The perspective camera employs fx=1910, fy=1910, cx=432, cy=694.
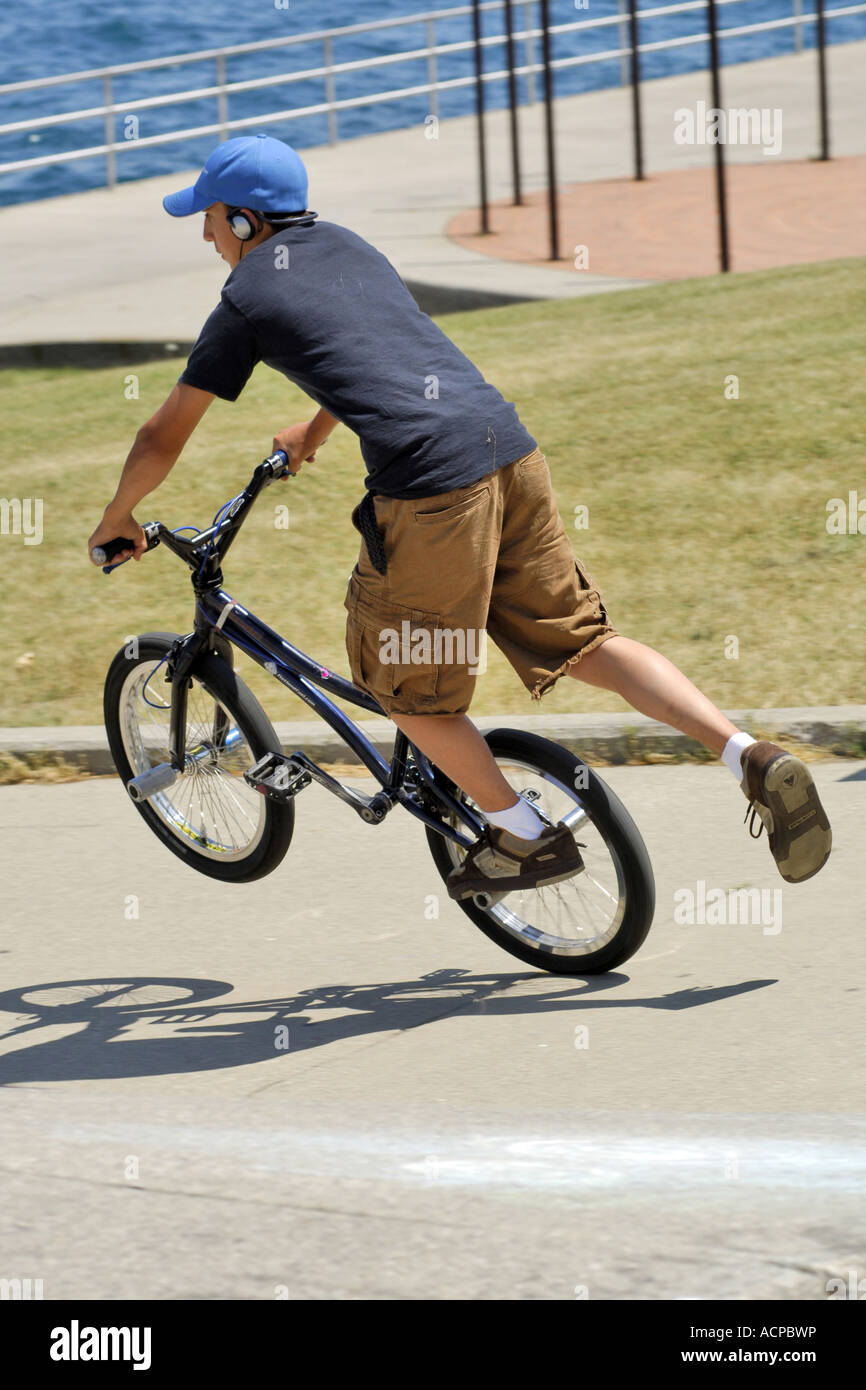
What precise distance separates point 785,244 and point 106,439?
7.85 m

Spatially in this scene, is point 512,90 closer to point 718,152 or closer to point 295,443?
point 718,152

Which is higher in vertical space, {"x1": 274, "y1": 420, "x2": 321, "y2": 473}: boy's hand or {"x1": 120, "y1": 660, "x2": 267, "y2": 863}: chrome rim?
{"x1": 274, "y1": 420, "x2": 321, "y2": 473}: boy's hand

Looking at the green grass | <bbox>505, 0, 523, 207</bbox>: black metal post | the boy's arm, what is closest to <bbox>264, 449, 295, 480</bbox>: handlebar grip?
the boy's arm

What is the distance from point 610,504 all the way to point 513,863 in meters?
3.96

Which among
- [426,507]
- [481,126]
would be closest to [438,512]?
[426,507]

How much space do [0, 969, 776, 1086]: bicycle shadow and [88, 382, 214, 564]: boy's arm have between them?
3.48 feet

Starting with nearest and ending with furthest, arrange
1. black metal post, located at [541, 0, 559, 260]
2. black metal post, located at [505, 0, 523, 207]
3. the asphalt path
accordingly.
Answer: the asphalt path < black metal post, located at [541, 0, 559, 260] < black metal post, located at [505, 0, 523, 207]

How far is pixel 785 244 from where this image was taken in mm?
15516

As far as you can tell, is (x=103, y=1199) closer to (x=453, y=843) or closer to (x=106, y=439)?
(x=453, y=843)

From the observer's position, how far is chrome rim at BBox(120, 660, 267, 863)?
16.5ft

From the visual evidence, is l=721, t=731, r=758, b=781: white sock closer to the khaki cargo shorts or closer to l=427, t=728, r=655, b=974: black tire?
l=427, t=728, r=655, b=974: black tire

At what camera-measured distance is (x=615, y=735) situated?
6.14 m

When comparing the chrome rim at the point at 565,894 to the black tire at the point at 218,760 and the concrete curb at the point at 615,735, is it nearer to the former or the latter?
the black tire at the point at 218,760

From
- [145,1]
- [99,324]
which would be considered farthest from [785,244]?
[145,1]
